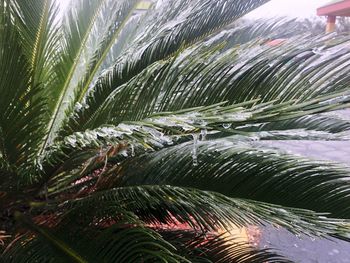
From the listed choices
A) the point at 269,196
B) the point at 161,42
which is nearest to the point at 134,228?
the point at 269,196

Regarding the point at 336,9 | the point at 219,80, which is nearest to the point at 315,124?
the point at 219,80

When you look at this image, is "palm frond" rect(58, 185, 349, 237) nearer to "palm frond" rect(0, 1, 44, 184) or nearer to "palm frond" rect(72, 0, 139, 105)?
"palm frond" rect(0, 1, 44, 184)

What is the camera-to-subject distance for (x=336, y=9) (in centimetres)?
791

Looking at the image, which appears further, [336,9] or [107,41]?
[336,9]

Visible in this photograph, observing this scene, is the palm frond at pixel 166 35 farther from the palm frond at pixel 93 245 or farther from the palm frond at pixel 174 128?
the palm frond at pixel 93 245

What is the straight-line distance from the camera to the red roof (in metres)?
7.55

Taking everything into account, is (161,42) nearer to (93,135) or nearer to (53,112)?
(53,112)

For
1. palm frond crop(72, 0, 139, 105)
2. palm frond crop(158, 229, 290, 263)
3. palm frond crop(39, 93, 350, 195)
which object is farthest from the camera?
palm frond crop(72, 0, 139, 105)

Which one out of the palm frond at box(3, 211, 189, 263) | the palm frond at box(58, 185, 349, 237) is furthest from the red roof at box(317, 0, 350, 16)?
the palm frond at box(3, 211, 189, 263)

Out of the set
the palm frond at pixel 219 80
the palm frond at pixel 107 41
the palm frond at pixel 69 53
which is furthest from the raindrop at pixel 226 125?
the palm frond at pixel 107 41

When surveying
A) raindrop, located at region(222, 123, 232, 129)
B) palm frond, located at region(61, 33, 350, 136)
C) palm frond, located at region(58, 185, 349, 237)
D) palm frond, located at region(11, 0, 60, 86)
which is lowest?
palm frond, located at region(58, 185, 349, 237)

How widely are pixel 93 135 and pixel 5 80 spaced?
449 mm

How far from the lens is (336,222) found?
49.6 inches

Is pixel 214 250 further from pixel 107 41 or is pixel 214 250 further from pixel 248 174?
pixel 107 41
